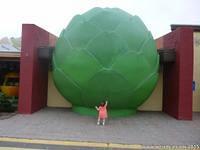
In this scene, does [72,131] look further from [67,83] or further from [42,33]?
[42,33]

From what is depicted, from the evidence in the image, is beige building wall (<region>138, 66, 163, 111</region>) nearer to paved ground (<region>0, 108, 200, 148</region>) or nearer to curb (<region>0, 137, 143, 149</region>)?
paved ground (<region>0, 108, 200, 148</region>)

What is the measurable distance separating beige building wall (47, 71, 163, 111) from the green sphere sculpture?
2996mm

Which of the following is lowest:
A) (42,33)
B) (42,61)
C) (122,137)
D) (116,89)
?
(122,137)

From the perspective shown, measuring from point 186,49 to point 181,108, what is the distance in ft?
8.35

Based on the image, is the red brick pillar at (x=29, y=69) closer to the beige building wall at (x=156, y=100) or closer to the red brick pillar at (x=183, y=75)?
the beige building wall at (x=156, y=100)

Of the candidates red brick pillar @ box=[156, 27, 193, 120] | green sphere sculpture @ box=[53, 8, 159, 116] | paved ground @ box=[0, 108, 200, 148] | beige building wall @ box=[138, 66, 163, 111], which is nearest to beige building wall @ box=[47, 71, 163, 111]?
beige building wall @ box=[138, 66, 163, 111]

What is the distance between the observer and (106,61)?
13.4m

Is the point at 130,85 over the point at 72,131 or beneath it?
over

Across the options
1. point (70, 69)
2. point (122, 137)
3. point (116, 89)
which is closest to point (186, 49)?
point (116, 89)

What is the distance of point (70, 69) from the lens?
1393 cm

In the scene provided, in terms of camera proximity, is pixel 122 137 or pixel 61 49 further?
pixel 61 49

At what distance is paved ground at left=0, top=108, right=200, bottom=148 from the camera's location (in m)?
9.71

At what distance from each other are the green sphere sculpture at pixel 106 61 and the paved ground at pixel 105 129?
97 cm

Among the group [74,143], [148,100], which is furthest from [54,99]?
[74,143]
